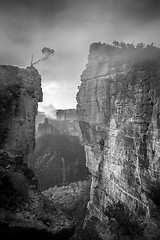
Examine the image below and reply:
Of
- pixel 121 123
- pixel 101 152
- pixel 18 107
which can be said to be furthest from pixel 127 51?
pixel 18 107

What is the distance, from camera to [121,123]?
18.9 metres

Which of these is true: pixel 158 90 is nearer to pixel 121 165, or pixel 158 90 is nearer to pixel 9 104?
pixel 121 165

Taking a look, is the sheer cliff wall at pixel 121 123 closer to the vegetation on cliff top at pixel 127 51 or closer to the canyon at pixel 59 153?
the vegetation on cliff top at pixel 127 51

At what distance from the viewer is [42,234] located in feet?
26.9

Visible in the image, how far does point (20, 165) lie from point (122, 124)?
10624 millimetres

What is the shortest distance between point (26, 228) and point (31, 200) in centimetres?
149

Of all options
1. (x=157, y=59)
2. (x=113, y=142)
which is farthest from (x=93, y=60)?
(x=113, y=142)

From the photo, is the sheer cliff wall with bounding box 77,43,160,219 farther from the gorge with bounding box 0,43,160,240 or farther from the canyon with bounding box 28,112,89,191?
the canyon with bounding box 28,112,89,191

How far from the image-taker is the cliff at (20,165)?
806 cm

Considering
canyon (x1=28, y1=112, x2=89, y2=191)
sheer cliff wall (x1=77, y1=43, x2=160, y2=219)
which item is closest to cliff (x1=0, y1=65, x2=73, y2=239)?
sheer cliff wall (x1=77, y1=43, x2=160, y2=219)

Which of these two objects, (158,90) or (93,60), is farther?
(93,60)

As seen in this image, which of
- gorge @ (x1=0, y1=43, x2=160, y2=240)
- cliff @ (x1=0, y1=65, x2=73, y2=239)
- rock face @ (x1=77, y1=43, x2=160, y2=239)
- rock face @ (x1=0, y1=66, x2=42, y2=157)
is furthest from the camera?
rock face @ (x1=77, y1=43, x2=160, y2=239)

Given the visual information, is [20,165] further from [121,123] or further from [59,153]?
[59,153]

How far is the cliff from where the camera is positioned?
317 inches
